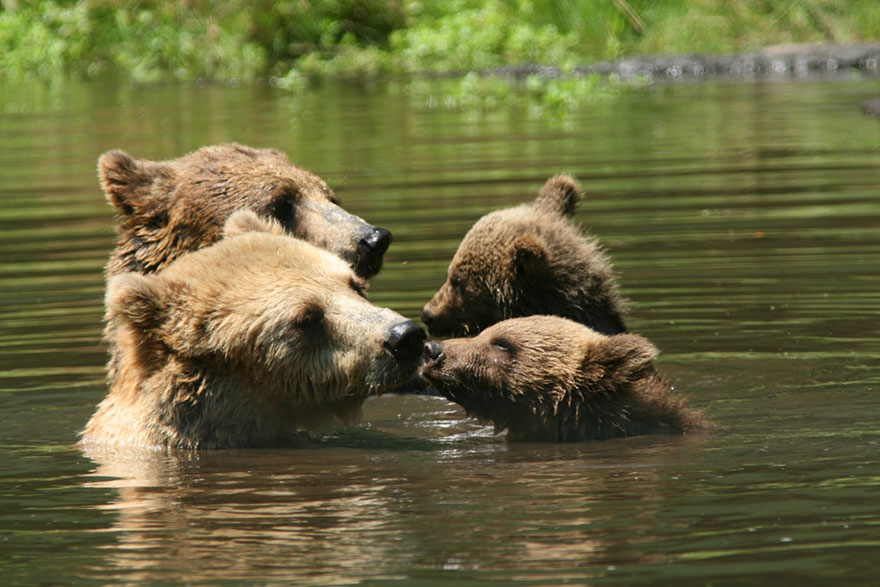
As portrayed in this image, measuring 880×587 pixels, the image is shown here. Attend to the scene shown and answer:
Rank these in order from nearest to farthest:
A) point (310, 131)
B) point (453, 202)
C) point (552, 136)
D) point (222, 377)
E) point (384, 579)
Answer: point (384, 579) → point (222, 377) → point (453, 202) → point (552, 136) → point (310, 131)

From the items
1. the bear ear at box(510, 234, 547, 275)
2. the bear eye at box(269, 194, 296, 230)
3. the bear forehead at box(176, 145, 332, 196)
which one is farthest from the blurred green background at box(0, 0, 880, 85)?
the bear eye at box(269, 194, 296, 230)

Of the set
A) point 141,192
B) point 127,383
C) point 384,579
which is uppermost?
point 141,192

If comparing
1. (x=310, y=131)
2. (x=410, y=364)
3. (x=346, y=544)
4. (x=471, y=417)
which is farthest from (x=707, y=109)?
(x=346, y=544)

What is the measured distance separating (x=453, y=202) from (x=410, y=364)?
26.0 ft

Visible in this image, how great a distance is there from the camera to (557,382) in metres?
7.55

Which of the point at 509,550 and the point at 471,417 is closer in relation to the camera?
the point at 509,550

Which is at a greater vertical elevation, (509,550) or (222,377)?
(222,377)

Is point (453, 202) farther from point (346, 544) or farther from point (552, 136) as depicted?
point (346, 544)

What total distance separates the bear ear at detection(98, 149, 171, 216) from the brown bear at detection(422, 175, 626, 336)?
216 centimetres

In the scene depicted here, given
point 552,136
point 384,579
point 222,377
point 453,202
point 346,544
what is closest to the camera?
point 384,579

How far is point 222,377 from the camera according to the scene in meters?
6.92

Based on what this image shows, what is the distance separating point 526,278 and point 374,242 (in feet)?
3.64

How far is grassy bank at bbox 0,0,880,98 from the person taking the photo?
2756cm

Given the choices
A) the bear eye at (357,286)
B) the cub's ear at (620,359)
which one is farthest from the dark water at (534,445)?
the bear eye at (357,286)
